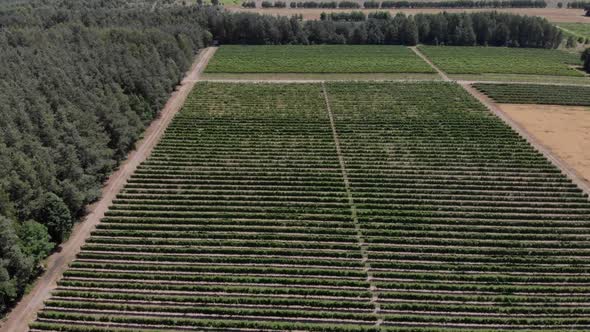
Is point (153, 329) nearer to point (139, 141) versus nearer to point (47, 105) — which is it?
point (47, 105)

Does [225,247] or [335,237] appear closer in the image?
[225,247]

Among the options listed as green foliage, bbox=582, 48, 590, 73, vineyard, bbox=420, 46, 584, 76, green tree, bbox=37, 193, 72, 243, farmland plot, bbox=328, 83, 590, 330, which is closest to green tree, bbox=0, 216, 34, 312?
green tree, bbox=37, 193, 72, 243

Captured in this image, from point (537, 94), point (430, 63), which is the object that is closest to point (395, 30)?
point (430, 63)

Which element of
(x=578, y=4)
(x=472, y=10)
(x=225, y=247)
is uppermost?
(x=472, y=10)

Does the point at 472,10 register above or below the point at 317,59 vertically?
above

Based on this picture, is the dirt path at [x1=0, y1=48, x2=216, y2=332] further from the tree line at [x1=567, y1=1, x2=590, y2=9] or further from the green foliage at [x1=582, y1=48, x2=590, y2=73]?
the tree line at [x1=567, y1=1, x2=590, y2=9]

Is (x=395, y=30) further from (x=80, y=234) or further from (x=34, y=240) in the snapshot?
(x=34, y=240)

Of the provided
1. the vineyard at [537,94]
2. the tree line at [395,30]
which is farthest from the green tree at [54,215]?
the tree line at [395,30]

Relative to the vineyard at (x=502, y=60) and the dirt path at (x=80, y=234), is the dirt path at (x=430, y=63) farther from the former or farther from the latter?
the dirt path at (x=80, y=234)
